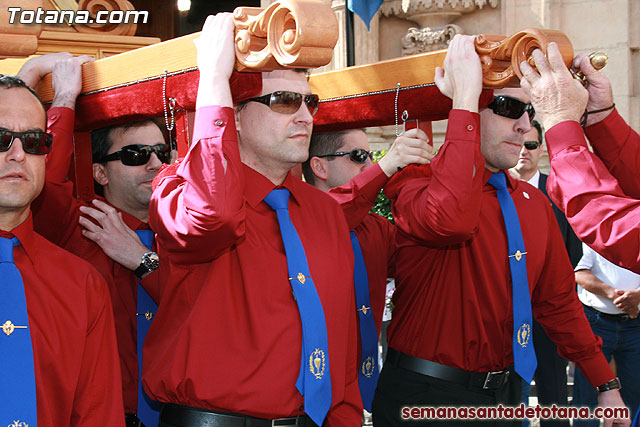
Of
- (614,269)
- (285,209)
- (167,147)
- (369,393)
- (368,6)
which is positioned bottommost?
(369,393)

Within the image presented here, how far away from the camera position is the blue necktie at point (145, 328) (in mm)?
2820

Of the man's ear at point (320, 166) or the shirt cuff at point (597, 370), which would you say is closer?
the shirt cuff at point (597, 370)

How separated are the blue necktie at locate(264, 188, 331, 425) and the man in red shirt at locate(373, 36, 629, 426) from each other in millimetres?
682

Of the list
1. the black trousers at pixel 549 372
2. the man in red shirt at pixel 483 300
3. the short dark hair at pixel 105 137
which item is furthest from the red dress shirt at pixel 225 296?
the black trousers at pixel 549 372

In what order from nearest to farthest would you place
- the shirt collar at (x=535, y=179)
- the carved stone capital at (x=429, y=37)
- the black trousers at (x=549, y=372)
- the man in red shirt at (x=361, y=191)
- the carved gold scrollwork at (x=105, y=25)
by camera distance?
the man in red shirt at (x=361, y=191) < the carved gold scrollwork at (x=105, y=25) < the black trousers at (x=549, y=372) < the shirt collar at (x=535, y=179) < the carved stone capital at (x=429, y=37)

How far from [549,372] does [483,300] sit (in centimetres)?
229

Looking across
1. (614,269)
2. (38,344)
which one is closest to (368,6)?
(614,269)

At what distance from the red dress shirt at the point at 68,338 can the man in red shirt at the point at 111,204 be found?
616 mm

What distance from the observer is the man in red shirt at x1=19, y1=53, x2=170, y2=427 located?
2850 millimetres

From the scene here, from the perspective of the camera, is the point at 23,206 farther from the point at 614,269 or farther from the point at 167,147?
the point at 614,269

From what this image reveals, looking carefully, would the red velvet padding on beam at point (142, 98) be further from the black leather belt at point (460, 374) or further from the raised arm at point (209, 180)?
the black leather belt at point (460, 374)

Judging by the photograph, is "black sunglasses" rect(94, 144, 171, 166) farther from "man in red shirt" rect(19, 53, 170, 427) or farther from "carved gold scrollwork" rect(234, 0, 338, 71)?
"carved gold scrollwork" rect(234, 0, 338, 71)

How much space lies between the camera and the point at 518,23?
9.16 m

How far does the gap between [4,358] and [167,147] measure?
58.9 inches
